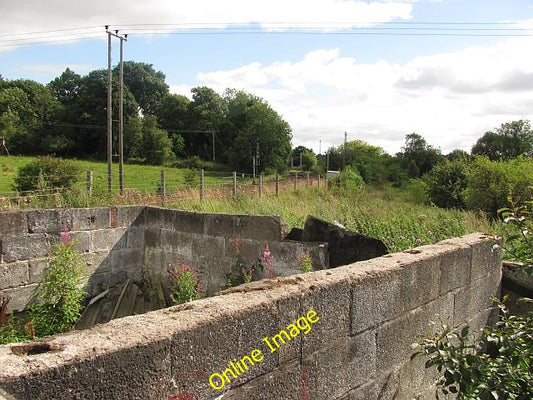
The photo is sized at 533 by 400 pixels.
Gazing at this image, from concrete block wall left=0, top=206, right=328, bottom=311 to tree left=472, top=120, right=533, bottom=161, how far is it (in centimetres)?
5394

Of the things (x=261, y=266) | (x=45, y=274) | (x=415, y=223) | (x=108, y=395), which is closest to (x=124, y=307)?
(x=45, y=274)

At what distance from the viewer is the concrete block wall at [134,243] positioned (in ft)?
20.0

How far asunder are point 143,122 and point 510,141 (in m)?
43.2

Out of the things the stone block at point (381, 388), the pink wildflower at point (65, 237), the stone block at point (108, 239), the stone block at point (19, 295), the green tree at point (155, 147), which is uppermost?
the green tree at point (155, 147)

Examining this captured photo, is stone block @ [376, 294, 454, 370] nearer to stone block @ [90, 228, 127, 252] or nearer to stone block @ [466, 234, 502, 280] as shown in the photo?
stone block @ [466, 234, 502, 280]

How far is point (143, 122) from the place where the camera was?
199 ft

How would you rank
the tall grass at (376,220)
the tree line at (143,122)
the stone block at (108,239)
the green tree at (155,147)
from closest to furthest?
the tall grass at (376,220), the stone block at (108,239), the tree line at (143,122), the green tree at (155,147)

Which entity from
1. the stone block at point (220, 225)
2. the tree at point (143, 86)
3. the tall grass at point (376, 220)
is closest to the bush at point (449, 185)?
the tall grass at point (376, 220)

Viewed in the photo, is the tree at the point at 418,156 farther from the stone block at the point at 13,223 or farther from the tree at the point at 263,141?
the stone block at the point at 13,223

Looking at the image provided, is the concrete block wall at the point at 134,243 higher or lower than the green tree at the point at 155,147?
lower

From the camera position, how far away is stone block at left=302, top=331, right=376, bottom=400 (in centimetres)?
255

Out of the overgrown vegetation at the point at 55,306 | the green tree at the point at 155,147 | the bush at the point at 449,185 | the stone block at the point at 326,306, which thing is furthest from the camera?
the green tree at the point at 155,147

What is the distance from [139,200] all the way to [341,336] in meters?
8.27

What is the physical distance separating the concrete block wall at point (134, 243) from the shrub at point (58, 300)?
1.52 feet
